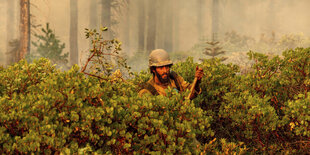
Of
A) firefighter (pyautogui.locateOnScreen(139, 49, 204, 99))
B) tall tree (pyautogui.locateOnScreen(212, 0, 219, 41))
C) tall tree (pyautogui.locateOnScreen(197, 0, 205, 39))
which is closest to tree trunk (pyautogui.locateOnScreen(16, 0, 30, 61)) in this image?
firefighter (pyautogui.locateOnScreen(139, 49, 204, 99))

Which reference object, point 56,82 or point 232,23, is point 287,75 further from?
point 232,23

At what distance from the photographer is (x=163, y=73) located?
4.66 metres

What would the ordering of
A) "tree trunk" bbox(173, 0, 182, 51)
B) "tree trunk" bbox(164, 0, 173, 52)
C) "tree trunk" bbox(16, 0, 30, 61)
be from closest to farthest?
"tree trunk" bbox(16, 0, 30, 61) → "tree trunk" bbox(164, 0, 173, 52) → "tree trunk" bbox(173, 0, 182, 51)

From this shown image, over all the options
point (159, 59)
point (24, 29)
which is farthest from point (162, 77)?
A: point (24, 29)

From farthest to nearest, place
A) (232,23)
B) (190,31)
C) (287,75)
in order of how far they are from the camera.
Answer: (190,31) → (232,23) → (287,75)

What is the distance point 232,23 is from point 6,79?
64374 mm

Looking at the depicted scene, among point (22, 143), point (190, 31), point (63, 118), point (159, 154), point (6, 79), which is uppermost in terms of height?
point (190, 31)

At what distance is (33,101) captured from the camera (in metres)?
3.43

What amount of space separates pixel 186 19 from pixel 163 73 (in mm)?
66148

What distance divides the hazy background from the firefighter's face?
4060 cm

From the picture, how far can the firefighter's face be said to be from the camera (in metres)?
4.64

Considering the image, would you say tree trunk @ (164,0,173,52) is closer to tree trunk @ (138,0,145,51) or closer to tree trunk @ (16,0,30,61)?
tree trunk @ (138,0,145,51)

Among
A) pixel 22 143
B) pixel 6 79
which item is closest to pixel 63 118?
pixel 22 143

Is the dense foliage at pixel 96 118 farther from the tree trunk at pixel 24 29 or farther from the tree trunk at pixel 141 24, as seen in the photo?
the tree trunk at pixel 141 24
